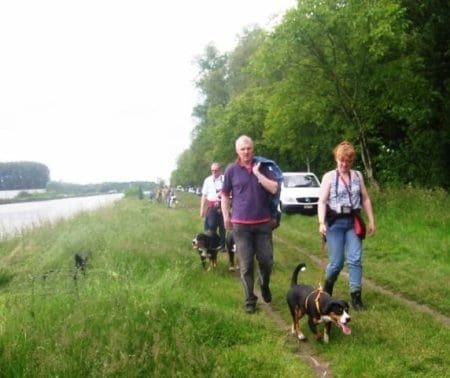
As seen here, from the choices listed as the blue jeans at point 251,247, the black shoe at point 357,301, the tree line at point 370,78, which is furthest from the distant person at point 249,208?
the tree line at point 370,78

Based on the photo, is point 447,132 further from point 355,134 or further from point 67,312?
point 67,312

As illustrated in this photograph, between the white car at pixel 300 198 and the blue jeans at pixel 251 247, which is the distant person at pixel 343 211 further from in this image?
the white car at pixel 300 198

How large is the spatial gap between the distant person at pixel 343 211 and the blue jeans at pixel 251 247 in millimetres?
746

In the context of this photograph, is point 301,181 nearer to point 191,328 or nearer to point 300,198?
point 300,198

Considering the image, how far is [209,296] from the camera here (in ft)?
24.3

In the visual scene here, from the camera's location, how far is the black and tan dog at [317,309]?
511cm

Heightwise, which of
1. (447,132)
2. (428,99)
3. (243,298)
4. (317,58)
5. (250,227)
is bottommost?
(243,298)

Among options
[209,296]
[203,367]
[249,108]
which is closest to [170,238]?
[209,296]

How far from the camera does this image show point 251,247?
265 inches

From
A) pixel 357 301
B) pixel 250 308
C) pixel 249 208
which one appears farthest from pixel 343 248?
pixel 250 308

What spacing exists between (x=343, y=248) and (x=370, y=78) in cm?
1187

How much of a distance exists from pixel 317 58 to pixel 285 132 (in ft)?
14.4

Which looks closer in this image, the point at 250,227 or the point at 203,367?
the point at 203,367

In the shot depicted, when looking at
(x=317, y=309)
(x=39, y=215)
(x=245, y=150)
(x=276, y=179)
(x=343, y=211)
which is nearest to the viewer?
(x=317, y=309)
